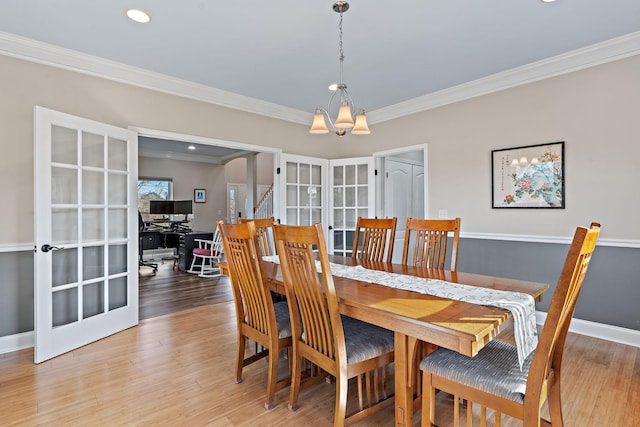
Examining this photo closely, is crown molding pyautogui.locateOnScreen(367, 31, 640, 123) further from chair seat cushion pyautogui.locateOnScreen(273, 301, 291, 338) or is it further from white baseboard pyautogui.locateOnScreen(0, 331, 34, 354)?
white baseboard pyautogui.locateOnScreen(0, 331, 34, 354)

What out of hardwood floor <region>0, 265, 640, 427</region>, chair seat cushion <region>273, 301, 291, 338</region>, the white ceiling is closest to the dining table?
chair seat cushion <region>273, 301, 291, 338</region>

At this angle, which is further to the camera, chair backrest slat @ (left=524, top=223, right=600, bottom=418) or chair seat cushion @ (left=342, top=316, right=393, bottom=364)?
chair seat cushion @ (left=342, top=316, right=393, bottom=364)

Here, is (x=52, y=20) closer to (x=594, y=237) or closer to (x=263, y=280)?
(x=263, y=280)

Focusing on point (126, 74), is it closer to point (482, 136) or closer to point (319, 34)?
point (319, 34)

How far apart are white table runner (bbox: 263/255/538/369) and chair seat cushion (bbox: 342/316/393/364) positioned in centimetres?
27

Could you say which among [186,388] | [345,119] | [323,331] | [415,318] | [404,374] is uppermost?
[345,119]

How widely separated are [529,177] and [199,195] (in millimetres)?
7514

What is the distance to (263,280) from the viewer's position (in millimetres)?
1885

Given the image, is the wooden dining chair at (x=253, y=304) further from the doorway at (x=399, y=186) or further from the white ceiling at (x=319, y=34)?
the doorway at (x=399, y=186)

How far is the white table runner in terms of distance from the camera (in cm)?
138

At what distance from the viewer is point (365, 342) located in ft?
5.68

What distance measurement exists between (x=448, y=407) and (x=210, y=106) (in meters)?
3.71

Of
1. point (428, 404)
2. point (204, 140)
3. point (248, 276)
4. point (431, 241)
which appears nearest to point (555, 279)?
point (431, 241)

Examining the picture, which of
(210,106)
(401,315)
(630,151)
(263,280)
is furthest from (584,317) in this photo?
(210,106)
